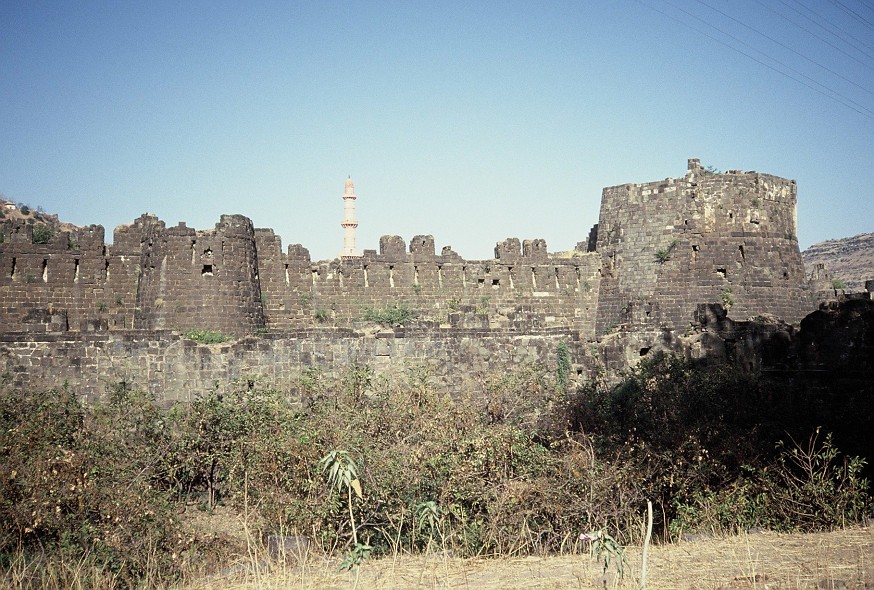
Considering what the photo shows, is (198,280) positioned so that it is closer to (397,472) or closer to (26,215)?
(397,472)

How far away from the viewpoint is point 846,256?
7300cm

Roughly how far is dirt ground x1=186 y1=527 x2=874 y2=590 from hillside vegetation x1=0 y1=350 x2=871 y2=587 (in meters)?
0.36

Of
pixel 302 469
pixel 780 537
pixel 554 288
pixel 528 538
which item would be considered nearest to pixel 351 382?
pixel 302 469

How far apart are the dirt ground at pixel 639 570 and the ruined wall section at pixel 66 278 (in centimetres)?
1507

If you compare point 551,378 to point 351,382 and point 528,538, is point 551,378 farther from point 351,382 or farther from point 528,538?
point 528,538

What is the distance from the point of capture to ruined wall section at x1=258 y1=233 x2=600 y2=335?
28234mm

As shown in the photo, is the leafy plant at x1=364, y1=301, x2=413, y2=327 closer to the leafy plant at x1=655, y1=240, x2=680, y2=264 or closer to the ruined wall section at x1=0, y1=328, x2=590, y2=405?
the ruined wall section at x1=0, y1=328, x2=590, y2=405

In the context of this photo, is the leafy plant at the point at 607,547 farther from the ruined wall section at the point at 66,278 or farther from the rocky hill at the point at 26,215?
the rocky hill at the point at 26,215

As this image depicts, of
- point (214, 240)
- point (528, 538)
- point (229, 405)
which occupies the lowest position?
point (528, 538)

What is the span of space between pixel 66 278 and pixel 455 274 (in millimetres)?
11558

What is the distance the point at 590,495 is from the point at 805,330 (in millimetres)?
8804

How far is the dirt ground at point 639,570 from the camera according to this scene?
34.7ft

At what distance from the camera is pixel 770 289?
1097 inches

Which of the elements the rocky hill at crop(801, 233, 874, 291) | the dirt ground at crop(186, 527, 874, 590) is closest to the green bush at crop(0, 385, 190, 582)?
the dirt ground at crop(186, 527, 874, 590)
